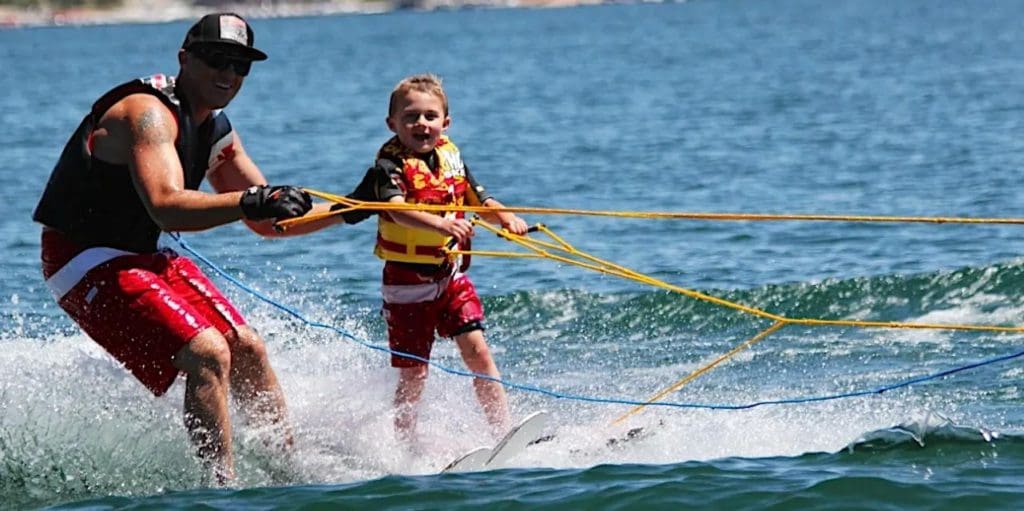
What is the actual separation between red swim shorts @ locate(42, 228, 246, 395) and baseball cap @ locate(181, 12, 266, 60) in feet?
2.93

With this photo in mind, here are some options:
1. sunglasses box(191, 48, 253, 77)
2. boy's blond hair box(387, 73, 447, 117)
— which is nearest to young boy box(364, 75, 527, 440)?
boy's blond hair box(387, 73, 447, 117)

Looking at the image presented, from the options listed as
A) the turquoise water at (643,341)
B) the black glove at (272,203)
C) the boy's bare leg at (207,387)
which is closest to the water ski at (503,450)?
the turquoise water at (643,341)

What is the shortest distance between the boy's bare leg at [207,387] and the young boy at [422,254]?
46.5 inches

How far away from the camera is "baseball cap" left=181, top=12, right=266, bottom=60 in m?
6.36

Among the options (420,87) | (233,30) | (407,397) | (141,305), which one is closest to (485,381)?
(407,397)

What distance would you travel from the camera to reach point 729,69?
159 ft

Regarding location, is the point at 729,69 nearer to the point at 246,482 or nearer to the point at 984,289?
the point at 984,289

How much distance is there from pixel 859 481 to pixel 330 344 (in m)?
4.12

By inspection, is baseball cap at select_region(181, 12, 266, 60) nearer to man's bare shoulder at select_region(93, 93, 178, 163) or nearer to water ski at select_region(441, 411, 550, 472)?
man's bare shoulder at select_region(93, 93, 178, 163)

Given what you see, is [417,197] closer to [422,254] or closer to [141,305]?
[422,254]

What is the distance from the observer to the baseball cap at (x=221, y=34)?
6.36 m

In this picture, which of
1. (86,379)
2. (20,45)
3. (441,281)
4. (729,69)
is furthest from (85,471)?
(20,45)

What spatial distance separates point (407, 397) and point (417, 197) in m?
0.93

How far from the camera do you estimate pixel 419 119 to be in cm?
731
